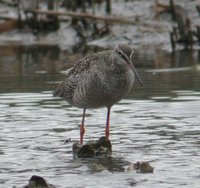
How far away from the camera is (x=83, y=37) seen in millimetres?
22328

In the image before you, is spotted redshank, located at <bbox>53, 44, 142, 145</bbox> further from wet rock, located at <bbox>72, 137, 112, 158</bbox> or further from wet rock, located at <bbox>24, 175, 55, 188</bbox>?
wet rock, located at <bbox>24, 175, 55, 188</bbox>

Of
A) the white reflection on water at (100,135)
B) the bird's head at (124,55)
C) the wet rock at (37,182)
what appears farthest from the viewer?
the bird's head at (124,55)

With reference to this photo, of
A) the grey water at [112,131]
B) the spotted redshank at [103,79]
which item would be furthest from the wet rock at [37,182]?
the spotted redshank at [103,79]

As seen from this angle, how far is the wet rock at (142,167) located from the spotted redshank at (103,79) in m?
1.25

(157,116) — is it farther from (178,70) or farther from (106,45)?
(106,45)

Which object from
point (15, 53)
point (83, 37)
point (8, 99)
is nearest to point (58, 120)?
point (8, 99)

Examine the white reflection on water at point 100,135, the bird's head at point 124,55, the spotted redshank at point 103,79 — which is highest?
the bird's head at point 124,55

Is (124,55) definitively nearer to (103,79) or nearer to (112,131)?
(103,79)

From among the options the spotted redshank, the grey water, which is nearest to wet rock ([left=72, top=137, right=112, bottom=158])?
the grey water

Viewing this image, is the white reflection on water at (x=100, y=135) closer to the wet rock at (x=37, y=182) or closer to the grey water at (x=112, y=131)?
the grey water at (x=112, y=131)

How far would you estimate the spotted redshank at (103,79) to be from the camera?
9.48 m

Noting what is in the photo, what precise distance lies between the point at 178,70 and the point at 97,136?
Result: 6.14 metres

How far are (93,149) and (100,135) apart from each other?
105 cm

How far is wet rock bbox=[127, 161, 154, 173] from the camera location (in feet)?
27.8
